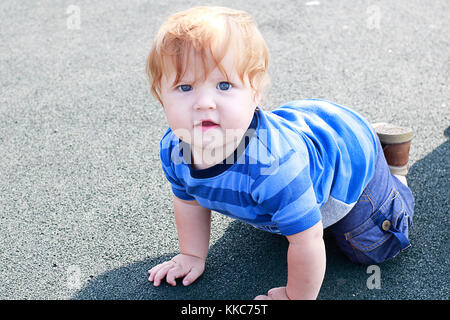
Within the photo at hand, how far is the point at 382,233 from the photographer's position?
1362mm

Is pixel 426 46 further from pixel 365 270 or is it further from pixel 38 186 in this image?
pixel 38 186

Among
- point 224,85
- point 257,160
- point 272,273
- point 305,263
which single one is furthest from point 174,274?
point 224,85

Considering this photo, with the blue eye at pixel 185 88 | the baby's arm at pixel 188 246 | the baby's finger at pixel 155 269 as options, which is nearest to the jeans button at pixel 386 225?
the baby's arm at pixel 188 246

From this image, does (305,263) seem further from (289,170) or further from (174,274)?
(174,274)

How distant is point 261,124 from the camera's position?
1071 millimetres

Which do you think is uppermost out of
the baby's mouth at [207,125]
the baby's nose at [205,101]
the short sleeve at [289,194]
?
the baby's nose at [205,101]

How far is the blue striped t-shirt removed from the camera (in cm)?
104

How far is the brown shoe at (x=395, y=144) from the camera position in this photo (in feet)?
4.79

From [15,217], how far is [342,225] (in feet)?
3.37

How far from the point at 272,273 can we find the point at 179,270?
0.25 meters

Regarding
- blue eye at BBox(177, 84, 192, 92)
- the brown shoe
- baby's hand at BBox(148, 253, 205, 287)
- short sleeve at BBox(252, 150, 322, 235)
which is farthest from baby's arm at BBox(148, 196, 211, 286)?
the brown shoe

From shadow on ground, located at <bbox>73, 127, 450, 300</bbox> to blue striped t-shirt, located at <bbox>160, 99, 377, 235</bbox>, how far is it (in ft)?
0.65

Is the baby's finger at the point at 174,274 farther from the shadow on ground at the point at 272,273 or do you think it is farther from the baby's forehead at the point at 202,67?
the baby's forehead at the point at 202,67

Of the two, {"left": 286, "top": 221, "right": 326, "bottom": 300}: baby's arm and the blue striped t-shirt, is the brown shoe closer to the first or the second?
the blue striped t-shirt
